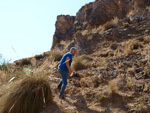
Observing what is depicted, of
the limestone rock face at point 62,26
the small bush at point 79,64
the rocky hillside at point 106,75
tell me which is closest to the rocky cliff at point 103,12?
the limestone rock face at point 62,26

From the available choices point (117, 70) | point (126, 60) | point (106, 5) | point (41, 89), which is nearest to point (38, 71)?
point (41, 89)

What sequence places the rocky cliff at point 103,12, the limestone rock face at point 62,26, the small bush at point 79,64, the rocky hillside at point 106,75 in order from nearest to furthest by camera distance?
the rocky hillside at point 106,75 < the small bush at point 79,64 < the rocky cliff at point 103,12 < the limestone rock face at point 62,26

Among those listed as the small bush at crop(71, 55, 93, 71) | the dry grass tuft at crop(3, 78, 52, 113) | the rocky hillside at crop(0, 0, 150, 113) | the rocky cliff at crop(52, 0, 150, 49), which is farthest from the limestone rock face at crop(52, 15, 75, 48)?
the dry grass tuft at crop(3, 78, 52, 113)

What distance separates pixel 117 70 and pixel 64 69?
2352 mm

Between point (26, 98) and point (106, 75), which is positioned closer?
point (26, 98)

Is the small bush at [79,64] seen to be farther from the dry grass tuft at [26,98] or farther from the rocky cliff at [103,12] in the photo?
the rocky cliff at [103,12]

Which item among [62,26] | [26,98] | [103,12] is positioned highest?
[62,26]

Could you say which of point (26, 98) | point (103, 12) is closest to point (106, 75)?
point (26, 98)

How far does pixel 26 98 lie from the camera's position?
308 cm

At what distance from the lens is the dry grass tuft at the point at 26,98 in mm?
3049

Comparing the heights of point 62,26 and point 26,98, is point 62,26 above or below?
above

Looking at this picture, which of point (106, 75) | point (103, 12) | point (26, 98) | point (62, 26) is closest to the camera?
point (26, 98)

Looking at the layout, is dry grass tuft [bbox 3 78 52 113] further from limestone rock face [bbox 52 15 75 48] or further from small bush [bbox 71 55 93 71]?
limestone rock face [bbox 52 15 75 48]

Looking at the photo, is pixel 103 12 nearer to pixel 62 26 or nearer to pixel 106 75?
pixel 62 26
